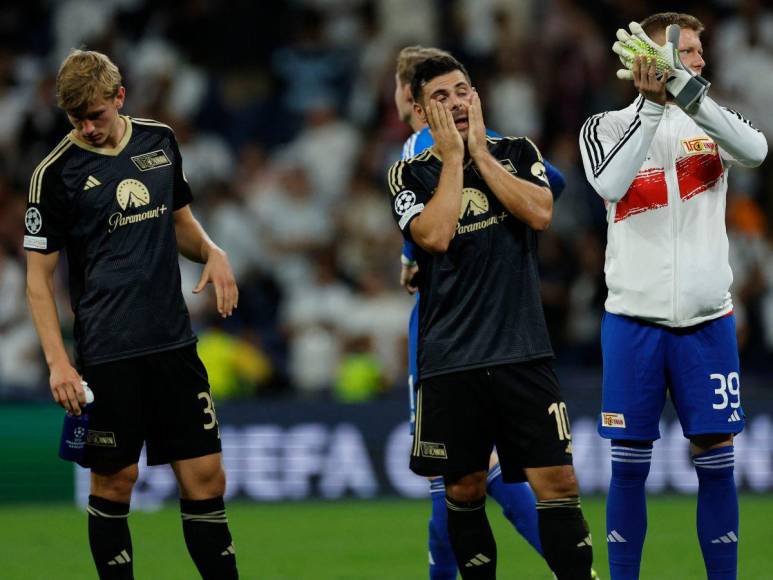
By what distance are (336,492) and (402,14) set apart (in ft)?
18.3

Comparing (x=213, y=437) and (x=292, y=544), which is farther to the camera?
(x=292, y=544)

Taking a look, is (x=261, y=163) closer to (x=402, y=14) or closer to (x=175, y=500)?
(x=402, y=14)

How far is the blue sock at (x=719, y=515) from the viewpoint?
5816 millimetres

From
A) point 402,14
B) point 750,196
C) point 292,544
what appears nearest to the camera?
point 292,544

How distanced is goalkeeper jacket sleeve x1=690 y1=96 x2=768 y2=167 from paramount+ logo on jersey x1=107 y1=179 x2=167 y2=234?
86.5 inches

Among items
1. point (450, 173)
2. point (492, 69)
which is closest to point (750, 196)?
point (492, 69)

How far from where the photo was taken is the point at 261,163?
13.3 metres

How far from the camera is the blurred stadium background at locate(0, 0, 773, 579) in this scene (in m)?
10.2

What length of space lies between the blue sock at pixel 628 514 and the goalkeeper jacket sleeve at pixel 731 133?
1.24m

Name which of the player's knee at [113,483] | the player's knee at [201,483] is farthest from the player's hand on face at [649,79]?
the player's knee at [113,483]

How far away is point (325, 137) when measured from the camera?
1339cm

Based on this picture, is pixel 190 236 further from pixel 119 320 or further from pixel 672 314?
pixel 672 314

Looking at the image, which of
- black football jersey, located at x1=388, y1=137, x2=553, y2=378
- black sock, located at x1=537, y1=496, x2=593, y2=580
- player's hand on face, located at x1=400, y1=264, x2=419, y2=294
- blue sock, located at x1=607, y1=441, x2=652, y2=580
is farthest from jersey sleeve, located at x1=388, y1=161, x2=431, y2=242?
blue sock, located at x1=607, y1=441, x2=652, y2=580

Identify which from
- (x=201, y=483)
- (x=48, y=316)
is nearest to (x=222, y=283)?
(x=48, y=316)
